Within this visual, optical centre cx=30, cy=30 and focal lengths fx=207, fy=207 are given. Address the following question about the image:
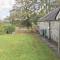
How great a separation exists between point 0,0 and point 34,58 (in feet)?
61.2

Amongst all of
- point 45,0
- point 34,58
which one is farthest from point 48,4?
point 34,58

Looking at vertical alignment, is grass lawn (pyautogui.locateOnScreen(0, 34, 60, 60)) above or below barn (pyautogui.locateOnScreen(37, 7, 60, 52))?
below

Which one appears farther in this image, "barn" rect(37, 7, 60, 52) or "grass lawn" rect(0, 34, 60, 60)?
"barn" rect(37, 7, 60, 52)

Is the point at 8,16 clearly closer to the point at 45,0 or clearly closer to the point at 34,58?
the point at 45,0

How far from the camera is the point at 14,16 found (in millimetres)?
32906

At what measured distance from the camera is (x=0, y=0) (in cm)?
2777

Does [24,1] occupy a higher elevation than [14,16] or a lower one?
higher

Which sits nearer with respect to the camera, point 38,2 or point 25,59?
point 25,59

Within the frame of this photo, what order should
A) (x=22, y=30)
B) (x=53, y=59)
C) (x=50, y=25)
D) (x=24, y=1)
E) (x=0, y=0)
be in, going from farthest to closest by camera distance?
(x=24, y=1), (x=22, y=30), (x=0, y=0), (x=50, y=25), (x=53, y=59)

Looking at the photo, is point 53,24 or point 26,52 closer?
point 26,52

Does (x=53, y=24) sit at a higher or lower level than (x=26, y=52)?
higher

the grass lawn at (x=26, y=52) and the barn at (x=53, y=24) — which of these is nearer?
the grass lawn at (x=26, y=52)

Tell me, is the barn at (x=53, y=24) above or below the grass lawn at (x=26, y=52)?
above

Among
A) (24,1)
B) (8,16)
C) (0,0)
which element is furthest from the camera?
(8,16)
